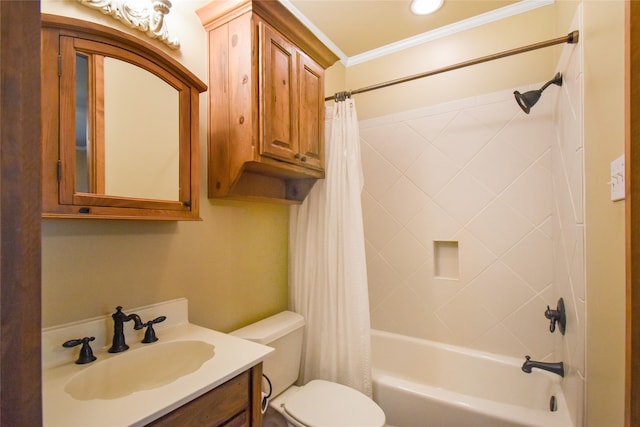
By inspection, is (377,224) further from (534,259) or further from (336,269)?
(534,259)

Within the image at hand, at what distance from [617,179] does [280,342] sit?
143 cm

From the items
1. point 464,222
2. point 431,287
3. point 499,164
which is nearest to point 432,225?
point 464,222

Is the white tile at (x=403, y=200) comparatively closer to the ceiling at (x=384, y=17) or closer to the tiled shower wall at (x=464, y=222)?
the tiled shower wall at (x=464, y=222)

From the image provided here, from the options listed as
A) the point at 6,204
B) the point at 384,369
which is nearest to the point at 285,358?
the point at 384,369

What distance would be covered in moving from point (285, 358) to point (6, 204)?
1.43 m

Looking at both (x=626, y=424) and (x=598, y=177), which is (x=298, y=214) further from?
(x=626, y=424)

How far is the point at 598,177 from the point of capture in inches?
34.7

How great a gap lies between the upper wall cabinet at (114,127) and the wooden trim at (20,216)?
1.98 feet

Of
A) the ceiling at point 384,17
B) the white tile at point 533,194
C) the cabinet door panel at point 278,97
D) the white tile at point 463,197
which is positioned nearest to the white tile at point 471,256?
the white tile at point 463,197

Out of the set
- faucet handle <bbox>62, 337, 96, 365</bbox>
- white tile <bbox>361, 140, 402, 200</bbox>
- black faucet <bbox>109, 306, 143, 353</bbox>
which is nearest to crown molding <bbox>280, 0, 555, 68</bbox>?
white tile <bbox>361, 140, 402, 200</bbox>

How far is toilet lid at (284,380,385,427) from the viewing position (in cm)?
123


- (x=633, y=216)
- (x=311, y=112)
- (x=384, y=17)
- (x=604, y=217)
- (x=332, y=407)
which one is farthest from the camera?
(x=384, y=17)

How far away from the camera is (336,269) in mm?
1658

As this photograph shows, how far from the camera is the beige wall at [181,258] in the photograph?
0.97m
